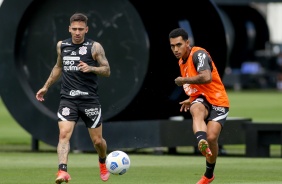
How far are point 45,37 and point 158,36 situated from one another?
2.59m

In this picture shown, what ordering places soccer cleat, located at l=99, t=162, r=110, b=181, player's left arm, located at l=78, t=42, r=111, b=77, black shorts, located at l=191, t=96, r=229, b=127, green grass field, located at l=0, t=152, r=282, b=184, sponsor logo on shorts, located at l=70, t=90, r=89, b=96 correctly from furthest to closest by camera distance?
1. green grass field, located at l=0, t=152, r=282, b=184
2. soccer cleat, located at l=99, t=162, r=110, b=181
3. sponsor logo on shorts, located at l=70, t=90, r=89, b=96
4. player's left arm, located at l=78, t=42, r=111, b=77
5. black shorts, located at l=191, t=96, r=229, b=127

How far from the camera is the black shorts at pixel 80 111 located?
15.2m

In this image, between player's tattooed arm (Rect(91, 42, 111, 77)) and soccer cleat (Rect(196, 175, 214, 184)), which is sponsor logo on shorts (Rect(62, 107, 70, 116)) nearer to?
player's tattooed arm (Rect(91, 42, 111, 77))

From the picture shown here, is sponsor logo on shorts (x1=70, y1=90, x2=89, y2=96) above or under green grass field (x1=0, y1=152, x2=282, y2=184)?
above

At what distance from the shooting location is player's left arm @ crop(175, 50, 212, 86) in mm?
14625

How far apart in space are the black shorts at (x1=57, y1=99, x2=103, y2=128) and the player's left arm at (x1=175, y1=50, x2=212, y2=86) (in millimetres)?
1423

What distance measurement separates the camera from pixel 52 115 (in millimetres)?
21938

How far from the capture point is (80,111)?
50.4 ft

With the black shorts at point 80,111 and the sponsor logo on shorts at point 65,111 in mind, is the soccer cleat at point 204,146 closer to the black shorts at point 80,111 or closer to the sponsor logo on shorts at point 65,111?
the black shorts at point 80,111

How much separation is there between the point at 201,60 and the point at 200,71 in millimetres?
193

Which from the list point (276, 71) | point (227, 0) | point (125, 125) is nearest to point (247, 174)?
point (125, 125)

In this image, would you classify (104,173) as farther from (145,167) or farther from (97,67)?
(145,167)

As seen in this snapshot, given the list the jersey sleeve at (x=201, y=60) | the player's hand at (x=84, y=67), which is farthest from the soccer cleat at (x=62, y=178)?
Answer: the jersey sleeve at (x=201, y=60)

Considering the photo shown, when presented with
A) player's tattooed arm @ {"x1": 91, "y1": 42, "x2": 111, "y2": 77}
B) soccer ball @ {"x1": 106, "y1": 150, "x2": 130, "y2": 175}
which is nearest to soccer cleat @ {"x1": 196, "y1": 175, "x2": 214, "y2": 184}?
soccer ball @ {"x1": 106, "y1": 150, "x2": 130, "y2": 175}
